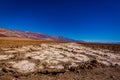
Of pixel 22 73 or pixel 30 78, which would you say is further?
pixel 22 73

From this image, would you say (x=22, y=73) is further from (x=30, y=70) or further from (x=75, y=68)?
(x=75, y=68)

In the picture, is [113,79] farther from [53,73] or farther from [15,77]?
[15,77]

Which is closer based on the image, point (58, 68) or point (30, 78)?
point (30, 78)

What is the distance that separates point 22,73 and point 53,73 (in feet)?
3.57

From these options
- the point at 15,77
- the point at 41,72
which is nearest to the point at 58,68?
the point at 41,72

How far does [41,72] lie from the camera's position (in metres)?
4.96

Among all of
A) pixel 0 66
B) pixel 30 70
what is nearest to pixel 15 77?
pixel 30 70

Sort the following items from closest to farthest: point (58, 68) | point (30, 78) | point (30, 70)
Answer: point (30, 78), point (30, 70), point (58, 68)

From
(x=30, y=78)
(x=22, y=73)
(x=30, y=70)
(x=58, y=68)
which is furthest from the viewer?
(x=58, y=68)

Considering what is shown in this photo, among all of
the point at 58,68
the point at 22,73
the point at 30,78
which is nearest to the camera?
the point at 30,78

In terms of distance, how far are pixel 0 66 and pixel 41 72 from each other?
1726 millimetres

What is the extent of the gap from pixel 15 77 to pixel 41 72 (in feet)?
3.09

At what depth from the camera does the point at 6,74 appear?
4.64 m

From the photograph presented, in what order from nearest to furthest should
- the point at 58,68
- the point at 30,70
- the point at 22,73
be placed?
the point at 22,73, the point at 30,70, the point at 58,68
